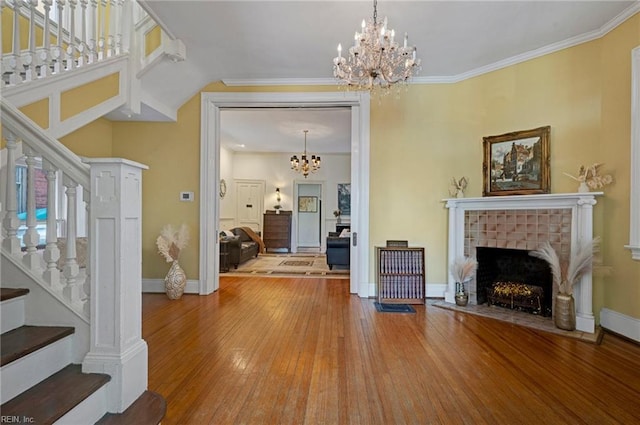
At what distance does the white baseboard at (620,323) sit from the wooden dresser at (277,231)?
7.68 meters

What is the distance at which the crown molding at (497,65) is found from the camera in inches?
122

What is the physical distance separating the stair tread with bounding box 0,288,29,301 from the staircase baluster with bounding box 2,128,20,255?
0.19 m

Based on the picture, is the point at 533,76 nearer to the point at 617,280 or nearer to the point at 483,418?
the point at 617,280

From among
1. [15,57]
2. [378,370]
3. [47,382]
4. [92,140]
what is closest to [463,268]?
[378,370]

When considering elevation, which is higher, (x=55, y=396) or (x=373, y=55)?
(x=373, y=55)

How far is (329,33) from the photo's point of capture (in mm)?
3396

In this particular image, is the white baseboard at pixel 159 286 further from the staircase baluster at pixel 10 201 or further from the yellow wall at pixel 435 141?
the staircase baluster at pixel 10 201

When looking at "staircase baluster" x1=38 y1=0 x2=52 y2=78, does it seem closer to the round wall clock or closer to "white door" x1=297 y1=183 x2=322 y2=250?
the round wall clock

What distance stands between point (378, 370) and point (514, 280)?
2.58m

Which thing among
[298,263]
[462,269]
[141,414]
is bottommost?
[298,263]

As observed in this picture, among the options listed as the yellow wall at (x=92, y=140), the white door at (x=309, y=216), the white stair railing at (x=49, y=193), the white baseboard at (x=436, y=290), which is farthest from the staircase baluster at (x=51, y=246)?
the white door at (x=309, y=216)

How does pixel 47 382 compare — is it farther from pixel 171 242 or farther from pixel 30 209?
pixel 171 242

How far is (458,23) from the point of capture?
3.21 meters

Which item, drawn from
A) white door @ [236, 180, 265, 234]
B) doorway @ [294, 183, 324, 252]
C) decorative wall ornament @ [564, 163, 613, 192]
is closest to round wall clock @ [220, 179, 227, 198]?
white door @ [236, 180, 265, 234]
